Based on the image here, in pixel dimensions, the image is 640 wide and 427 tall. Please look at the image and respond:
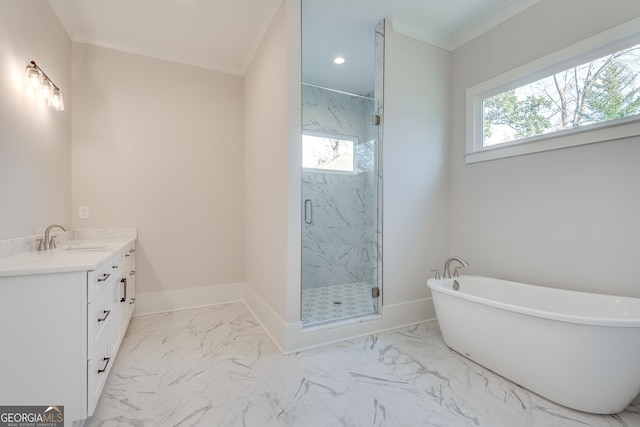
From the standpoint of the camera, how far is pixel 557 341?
1522 millimetres

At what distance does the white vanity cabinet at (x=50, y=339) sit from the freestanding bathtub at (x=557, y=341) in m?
2.18

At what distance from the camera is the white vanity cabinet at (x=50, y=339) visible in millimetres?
1240

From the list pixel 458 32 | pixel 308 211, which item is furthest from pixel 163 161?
pixel 458 32

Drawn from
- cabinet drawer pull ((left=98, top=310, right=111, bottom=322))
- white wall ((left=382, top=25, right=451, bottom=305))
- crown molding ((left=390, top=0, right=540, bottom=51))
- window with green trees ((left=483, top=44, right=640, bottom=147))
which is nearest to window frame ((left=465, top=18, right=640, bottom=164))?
window with green trees ((left=483, top=44, right=640, bottom=147))

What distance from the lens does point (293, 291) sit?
2193 mm

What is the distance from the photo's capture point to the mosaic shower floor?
2633mm

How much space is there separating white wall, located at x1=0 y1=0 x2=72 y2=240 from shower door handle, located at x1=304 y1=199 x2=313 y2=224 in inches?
94.2

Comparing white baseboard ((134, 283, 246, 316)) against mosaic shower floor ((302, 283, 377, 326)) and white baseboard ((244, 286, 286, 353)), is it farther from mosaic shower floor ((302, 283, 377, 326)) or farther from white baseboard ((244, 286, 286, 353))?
mosaic shower floor ((302, 283, 377, 326))

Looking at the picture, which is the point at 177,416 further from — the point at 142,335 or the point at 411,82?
the point at 411,82

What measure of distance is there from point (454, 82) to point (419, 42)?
55cm

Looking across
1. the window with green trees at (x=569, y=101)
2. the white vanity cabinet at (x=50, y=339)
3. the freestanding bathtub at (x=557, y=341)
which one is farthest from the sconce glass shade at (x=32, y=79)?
the window with green trees at (x=569, y=101)

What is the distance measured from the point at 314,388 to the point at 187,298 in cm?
202

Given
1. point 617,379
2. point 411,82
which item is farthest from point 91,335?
point 411,82

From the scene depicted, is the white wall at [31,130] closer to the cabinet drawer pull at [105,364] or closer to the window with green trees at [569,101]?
the cabinet drawer pull at [105,364]
